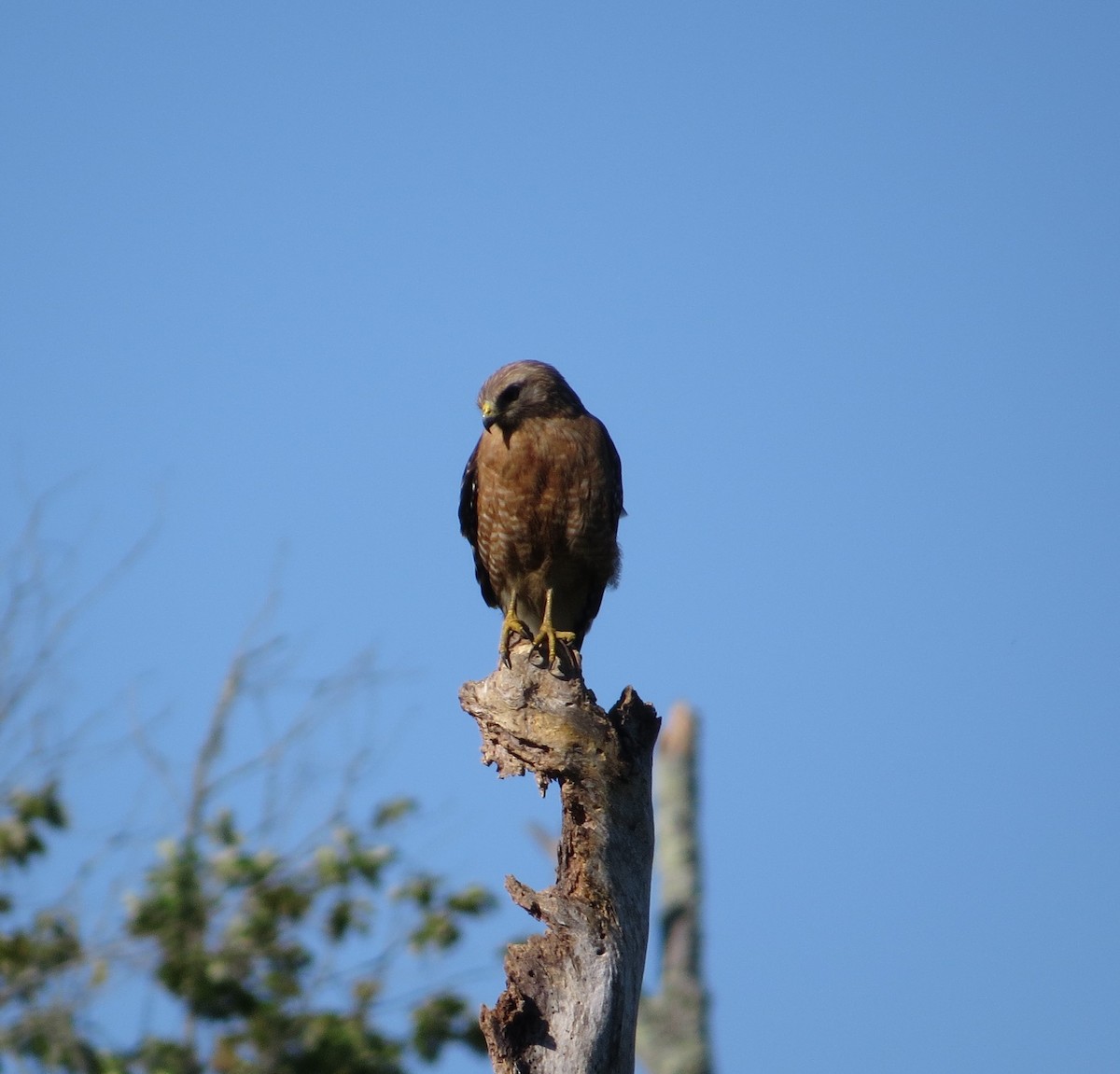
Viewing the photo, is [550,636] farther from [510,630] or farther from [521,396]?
[521,396]

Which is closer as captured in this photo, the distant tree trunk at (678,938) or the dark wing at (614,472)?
the distant tree trunk at (678,938)

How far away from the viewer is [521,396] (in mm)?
Result: 7129

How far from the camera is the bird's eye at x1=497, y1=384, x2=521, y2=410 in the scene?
7.06 meters

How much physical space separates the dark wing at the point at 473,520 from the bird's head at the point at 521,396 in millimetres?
442

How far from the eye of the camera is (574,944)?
15.8 feet

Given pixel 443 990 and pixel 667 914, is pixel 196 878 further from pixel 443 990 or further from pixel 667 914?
pixel 667 914

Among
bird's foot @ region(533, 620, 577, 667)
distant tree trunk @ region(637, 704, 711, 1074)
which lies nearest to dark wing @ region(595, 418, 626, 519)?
bird's foot @ region(533, 620, 577, 667)

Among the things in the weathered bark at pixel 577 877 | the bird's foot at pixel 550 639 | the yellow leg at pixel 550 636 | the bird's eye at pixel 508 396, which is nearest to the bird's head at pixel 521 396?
the bird's eye at pixel 508 396

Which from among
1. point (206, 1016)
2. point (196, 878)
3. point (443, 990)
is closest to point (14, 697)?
point (196, 878)

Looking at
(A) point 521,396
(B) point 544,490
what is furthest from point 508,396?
(B) point 544,490

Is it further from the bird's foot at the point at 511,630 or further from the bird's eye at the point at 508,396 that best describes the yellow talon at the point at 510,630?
the bird's eye at the point at 508,396

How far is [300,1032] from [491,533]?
12.7 ft

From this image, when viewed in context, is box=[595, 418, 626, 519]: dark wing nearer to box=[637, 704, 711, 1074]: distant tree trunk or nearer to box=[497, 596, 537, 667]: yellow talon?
box=[497, 596, 537, 667]: yellow talon

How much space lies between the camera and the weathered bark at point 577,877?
4688mm
